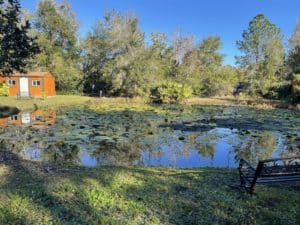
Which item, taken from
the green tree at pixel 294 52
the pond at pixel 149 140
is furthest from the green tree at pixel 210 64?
the pond at pixel 149 140

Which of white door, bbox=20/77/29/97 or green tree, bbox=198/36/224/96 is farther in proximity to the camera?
green tree, bbox=198/36/224/96

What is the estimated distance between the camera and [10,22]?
6496mm

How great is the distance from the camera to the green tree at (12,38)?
646 centimetres

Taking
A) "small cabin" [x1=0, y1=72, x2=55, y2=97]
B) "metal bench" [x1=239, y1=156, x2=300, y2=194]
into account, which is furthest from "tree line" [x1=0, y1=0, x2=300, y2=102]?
"metal bench" [x1=239, y1=156, x2=300, y2=194]

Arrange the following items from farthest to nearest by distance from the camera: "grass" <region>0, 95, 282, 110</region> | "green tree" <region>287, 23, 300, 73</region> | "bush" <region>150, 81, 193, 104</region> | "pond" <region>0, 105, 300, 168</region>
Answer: "green tree" <region>287, 23, 300, 73</region>
"bush" <region>150, 81, 193, 104</region>
"grass" <region>0, 95, 282, 110</region>
"pond" <region>0, 105, 300, 168</region>

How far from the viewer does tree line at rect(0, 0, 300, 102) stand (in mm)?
34594

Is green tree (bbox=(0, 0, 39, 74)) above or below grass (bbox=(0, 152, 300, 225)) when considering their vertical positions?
above

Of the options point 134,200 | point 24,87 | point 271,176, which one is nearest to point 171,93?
point 24,87

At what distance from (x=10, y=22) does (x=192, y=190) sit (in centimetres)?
511

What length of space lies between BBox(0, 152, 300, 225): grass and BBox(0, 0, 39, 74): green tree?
7.66 ft

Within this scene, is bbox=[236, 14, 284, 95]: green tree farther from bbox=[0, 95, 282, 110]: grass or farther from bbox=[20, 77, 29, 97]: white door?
bbox=[20, 77, 29, 97]: white door

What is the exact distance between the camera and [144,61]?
3438 centimetres

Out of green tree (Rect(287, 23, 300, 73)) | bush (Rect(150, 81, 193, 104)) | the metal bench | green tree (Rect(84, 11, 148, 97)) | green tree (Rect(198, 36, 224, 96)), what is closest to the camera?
the metal bench

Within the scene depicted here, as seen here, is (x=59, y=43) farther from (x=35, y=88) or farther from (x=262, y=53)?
(x=262, y=53)
